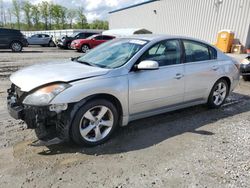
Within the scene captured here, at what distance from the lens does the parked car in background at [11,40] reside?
17.5 meters

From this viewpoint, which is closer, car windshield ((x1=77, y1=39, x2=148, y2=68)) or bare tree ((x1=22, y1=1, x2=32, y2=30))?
car windshield ((x1=77, y1=39, x2=148, y2=68))

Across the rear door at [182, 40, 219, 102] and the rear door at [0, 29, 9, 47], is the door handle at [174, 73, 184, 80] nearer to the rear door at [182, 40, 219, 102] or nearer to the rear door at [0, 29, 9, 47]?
the rear door at [182, 40, 219, 102]

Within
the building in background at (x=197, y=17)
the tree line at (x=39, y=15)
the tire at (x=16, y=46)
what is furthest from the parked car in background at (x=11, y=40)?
the tree line at (x=39, y=15)

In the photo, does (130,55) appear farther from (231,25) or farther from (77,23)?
(77,23)

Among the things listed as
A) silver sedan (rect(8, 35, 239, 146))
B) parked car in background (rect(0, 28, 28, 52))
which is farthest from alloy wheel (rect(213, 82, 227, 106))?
parked car in background (rect(0, 28, 28, 52))

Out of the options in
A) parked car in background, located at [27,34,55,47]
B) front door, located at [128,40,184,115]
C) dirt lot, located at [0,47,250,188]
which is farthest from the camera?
parked car in background, located at [27,34,55,47]

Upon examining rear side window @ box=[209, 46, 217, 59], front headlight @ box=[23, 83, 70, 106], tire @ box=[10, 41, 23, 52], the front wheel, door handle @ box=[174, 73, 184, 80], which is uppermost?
rear side window @ box=[209, 46, 217, 59]

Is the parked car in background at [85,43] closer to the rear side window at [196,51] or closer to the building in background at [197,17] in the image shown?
the building in background at [197,17]

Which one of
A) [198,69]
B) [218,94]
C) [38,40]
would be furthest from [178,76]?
[38,40]

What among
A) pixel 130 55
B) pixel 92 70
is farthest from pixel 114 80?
pixel 130 55

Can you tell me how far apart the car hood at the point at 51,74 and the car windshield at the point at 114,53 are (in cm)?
26

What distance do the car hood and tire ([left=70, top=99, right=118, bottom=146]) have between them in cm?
41

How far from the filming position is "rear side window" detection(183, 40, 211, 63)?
4574 millimetres

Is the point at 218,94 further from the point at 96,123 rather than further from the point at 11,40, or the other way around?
the point at 11,40
